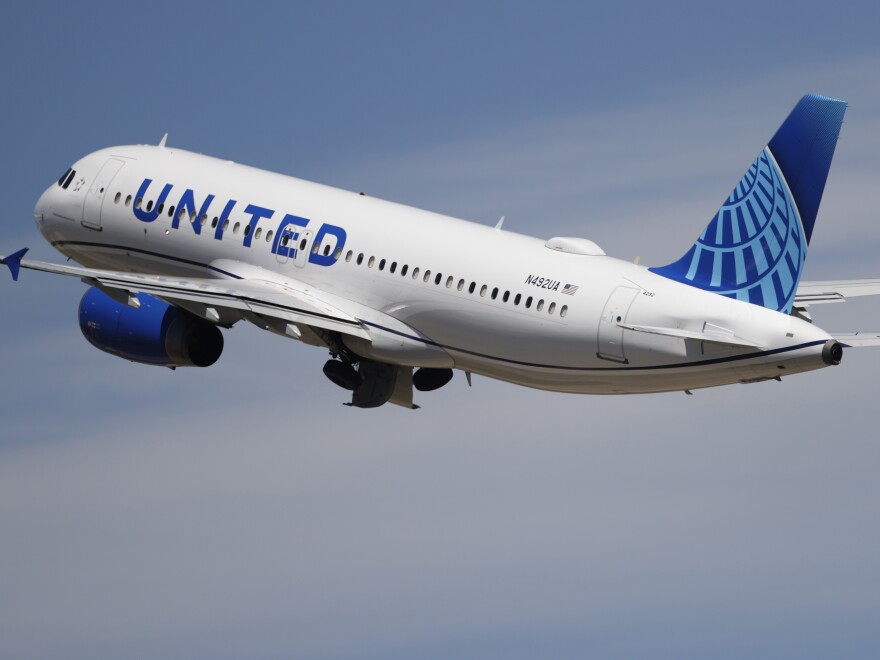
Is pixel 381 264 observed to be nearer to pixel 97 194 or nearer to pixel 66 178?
pixel 97 194

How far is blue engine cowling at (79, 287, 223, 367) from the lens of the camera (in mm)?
63000

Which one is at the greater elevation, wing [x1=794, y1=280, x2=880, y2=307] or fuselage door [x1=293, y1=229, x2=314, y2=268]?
wing [x1=794, y1=280, x2=880, y2=307]

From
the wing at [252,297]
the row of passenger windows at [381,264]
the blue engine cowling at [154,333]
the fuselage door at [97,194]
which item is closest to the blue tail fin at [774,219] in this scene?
the row of passenger windows at [381,264]

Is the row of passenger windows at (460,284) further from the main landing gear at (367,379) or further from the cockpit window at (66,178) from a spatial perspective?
the cockpit window at (66,178)

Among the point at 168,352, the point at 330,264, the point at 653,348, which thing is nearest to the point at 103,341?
the point at 168,352

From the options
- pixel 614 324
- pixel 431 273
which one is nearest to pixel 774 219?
pixel 614 324

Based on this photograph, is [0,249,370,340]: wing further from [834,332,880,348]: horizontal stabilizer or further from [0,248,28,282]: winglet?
[834,332,880,348]: horizontal stabilizer

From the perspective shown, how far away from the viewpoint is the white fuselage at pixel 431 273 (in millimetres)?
53906

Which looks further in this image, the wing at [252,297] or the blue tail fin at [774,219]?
the wing at [252,297]

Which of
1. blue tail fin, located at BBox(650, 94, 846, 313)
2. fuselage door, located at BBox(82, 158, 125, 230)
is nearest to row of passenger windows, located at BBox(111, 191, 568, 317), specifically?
fuselage door, located at BBox(82, 158, 125, 230)

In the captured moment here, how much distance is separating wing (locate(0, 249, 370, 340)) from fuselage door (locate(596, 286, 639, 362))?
719cm

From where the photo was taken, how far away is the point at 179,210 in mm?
63250

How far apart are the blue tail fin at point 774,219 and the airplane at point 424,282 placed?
0.04 meters

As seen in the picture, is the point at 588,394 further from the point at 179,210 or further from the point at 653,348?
the point at 179,210
